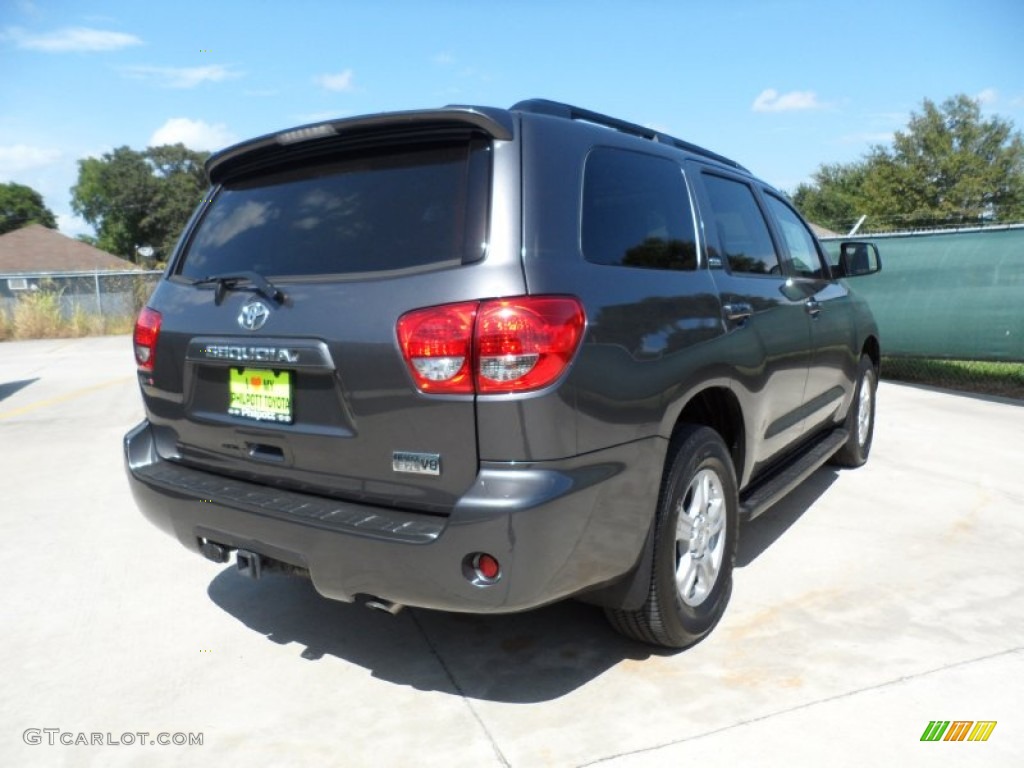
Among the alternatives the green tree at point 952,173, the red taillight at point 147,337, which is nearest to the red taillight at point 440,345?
the red taillight at point 147,337

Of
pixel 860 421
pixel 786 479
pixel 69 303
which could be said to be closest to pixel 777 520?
pixel 786 479

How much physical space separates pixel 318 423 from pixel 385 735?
1008mm

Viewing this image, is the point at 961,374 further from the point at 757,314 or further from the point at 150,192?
the point at 150,192

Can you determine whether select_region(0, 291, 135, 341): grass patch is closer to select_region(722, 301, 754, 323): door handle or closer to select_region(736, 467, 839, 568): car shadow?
select_region(736, 467, 839, 568): car shadow

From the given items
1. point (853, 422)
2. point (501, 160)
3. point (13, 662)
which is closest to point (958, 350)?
point (853, 422)

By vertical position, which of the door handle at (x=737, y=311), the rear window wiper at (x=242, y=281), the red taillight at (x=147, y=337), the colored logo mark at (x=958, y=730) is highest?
the rear window wiper at (x=242, y=281)

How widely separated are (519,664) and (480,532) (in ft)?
3.27

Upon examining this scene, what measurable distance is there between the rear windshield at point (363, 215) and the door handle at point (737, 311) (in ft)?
4.26

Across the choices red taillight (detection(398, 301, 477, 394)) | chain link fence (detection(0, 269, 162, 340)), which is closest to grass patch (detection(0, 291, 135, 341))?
chain link fence (detection(0, 269, 162, 340))

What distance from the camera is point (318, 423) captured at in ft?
8.18

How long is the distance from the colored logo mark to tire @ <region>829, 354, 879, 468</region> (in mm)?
3062

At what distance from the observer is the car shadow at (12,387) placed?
959 cm

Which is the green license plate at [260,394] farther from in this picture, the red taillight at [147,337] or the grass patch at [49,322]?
the grass patch at [49,322]

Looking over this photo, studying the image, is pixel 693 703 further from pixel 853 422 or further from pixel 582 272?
pixel 853 422
